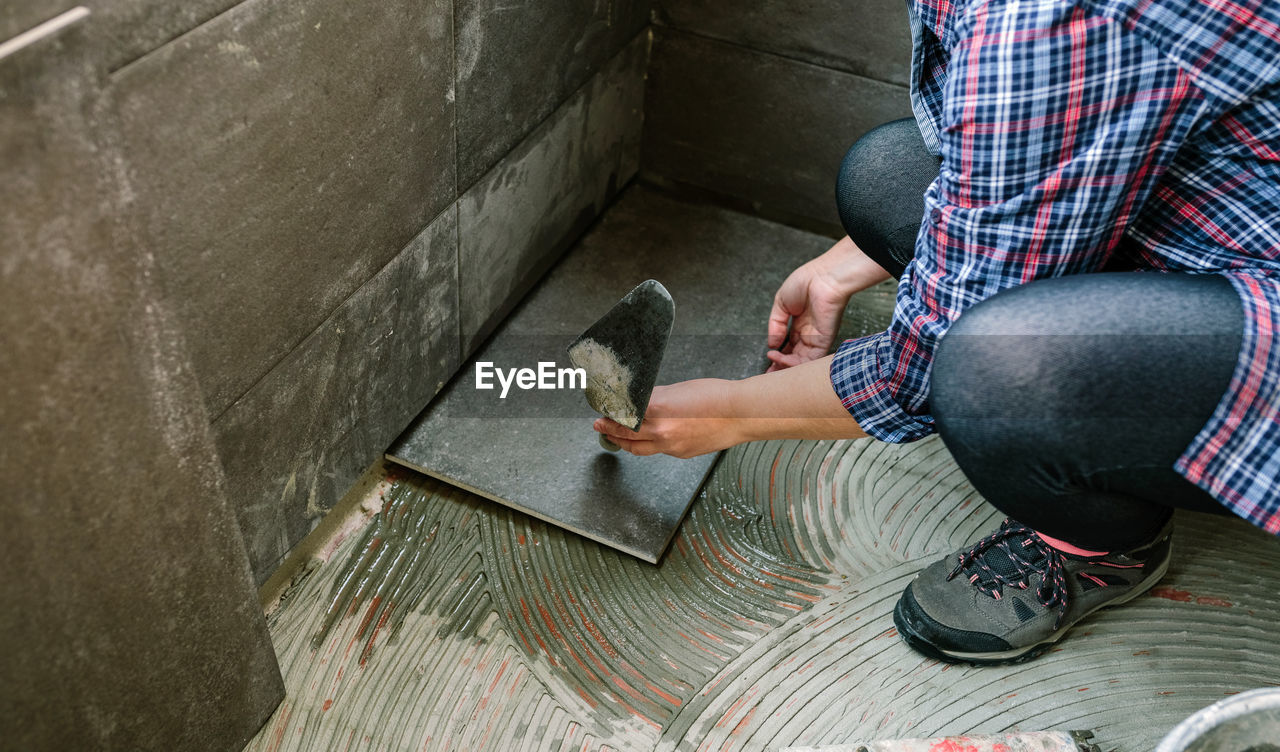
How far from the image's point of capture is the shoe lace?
1254 millimetres

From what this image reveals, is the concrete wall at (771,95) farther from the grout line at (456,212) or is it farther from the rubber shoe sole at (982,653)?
the rubber shoe sole at (982,653)

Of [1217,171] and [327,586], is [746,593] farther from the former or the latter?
[1217,171]

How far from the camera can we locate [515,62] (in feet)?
4.58

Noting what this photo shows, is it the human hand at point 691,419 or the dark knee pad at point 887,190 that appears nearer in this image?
the human hand at point 691,419

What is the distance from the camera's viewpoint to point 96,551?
79 centimetres

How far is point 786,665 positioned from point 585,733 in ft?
0.89

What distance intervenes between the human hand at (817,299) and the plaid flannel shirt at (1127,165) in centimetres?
44

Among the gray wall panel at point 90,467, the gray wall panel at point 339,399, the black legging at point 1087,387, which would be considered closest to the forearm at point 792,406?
the black legging at point 1087,387

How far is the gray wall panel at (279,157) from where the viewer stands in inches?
33.5

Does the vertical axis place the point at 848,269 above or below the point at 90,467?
below

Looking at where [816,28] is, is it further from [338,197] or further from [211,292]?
[211,292]

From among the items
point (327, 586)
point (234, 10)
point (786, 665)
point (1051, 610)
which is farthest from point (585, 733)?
point (234, 10)

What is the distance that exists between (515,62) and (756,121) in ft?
2.03

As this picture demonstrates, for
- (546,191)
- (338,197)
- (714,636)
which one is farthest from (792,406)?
(546,191)
